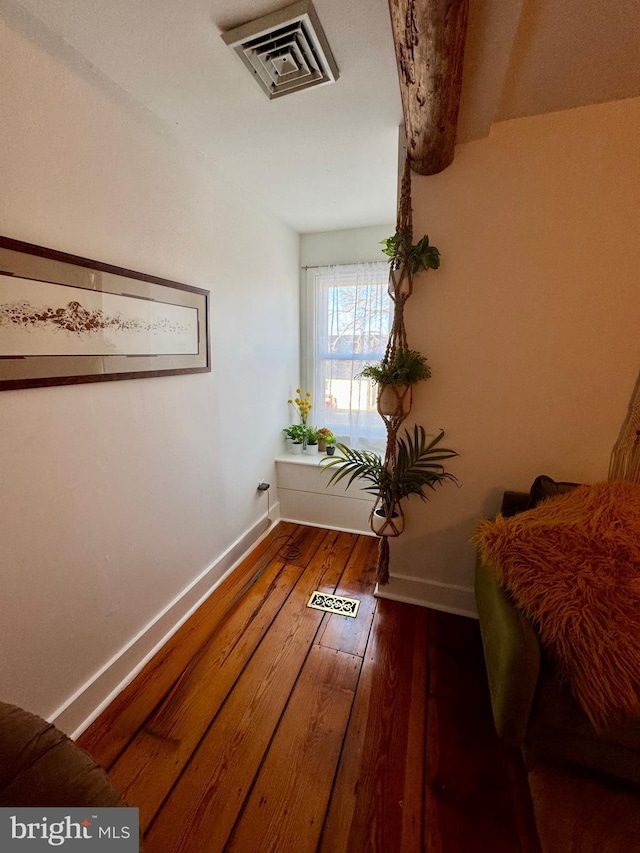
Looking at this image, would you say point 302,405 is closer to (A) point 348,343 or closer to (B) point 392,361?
(A) point 348,343

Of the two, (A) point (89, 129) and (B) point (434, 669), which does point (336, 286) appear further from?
(B) point (434, 669)

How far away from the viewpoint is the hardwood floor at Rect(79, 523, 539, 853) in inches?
40.5

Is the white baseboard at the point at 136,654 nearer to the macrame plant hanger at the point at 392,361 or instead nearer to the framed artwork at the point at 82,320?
the macrame plant hanger at the point at 392,361

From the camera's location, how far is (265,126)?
4.97 ft

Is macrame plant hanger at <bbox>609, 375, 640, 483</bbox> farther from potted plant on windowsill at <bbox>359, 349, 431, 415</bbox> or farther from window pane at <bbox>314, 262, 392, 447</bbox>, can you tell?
window pane at <bbox>314, 262, 392, 447</bbox>

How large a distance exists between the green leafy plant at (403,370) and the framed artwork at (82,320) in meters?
0.98

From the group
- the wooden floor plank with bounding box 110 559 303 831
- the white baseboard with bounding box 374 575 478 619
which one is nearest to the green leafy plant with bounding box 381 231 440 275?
the white baseboard with bounding box 374 575 478 619

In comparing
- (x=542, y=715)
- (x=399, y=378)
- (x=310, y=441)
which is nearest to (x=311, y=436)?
(x=310, y=441)

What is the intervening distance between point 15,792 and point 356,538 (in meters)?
2.19

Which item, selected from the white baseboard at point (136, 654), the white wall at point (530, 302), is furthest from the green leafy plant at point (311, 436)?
the white wall at point (530, 302)

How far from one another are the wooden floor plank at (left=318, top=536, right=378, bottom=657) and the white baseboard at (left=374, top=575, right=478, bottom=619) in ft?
0.34

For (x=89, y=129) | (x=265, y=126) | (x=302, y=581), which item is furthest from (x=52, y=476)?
(x=265, y=126)

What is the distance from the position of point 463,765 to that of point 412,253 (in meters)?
2.01

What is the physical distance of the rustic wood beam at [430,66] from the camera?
811mm
